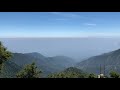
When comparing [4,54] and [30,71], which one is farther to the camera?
[30,71]

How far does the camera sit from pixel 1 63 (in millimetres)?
35000

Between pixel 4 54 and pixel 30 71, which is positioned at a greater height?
pixel 4 54

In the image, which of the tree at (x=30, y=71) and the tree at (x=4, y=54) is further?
the tree at (x=30, y=71)

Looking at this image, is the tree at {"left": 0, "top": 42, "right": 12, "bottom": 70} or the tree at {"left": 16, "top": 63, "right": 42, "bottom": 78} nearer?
the tree at {"left": 0, "top": 42, "right": 12, "bottom": 70}
